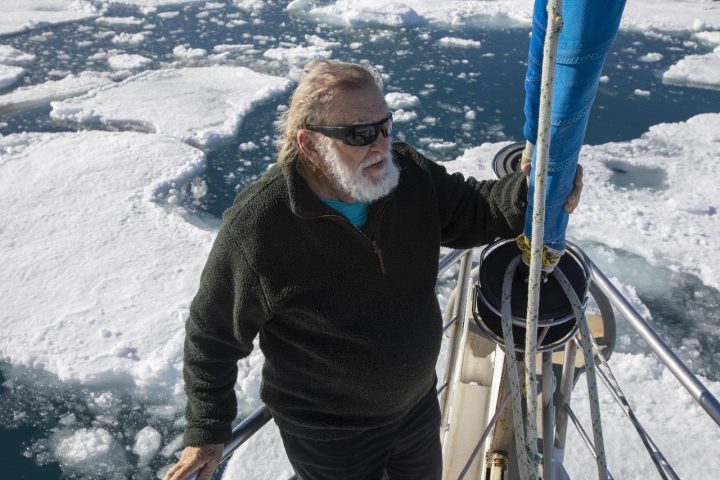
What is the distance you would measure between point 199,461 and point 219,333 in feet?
0.88

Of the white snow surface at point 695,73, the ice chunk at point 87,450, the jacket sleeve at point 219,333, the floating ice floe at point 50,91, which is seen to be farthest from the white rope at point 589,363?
the white snow surface at point 695,73

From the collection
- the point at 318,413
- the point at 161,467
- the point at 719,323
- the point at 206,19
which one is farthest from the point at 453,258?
the point at 206,19

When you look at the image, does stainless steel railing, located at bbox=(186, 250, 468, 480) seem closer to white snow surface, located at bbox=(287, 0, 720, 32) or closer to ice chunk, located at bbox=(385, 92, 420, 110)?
ice chunk, located at bbox=(385, 92, 420, 110)

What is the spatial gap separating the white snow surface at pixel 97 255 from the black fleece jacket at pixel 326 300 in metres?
2.50

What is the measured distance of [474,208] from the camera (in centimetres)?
150

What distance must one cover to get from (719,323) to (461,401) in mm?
2694

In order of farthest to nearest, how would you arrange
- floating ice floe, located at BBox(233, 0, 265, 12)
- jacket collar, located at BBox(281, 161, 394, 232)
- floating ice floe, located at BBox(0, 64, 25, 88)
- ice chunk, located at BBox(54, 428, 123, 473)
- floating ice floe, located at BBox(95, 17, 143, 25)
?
floating ice floe, located at BBox(233, 0, 265, 12), floating ice floe, located at BBox(95, 17, 143, 25), floating ice floe, located at BBox(0, 64, 25, 88), ice chunk, located at BBox(54, 428, 123, 473), jacket collar, located at BBox(281, 161, 394, 232)

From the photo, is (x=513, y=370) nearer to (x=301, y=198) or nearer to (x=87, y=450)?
(x=301, y=198)

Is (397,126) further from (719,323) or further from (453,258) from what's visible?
(453,258)

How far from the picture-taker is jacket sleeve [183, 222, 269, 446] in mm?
1227

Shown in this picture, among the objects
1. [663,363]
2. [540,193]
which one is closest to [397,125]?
[663,363]

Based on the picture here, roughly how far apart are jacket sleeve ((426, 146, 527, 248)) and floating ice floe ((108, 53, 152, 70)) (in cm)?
810

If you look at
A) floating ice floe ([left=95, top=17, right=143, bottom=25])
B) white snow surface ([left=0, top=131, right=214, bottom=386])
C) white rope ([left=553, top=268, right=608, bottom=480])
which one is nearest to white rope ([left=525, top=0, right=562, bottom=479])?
white rope ([left=553, top=268, right=608, bottom=480])

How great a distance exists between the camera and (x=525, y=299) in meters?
1.34
